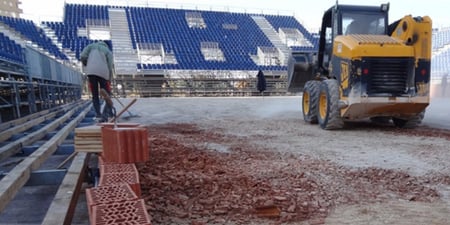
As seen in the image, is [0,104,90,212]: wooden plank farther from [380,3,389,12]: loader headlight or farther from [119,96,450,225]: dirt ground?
[380,3,389,12]: loader headlight

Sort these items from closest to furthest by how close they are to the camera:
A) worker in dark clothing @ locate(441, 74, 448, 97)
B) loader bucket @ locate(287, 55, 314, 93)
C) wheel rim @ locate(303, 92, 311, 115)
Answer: wheel rim @ locate(303, 92, 311, 115), loader bucket @ locate(287, 55, 314, 93), worker in dark clothing @ locate(441, 74, 448, 97)

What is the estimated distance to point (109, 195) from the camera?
1.93m

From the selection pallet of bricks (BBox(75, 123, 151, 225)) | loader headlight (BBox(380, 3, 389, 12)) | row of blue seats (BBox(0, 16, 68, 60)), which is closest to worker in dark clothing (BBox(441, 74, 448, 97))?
loader headlight (BBox(380, 3, 389, 12))

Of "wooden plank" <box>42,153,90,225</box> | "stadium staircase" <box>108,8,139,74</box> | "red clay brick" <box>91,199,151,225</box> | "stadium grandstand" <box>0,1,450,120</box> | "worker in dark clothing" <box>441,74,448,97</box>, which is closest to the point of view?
"red clay brick" <box>91,199,151,225</box>

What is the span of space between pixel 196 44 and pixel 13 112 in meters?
23.1

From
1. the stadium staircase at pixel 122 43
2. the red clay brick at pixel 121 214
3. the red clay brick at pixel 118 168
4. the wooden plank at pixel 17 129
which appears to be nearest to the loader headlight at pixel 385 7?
the red clay brick at pixel 118 168

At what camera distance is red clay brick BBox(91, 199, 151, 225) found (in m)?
1.61

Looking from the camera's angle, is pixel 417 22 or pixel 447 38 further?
pixel 447 38

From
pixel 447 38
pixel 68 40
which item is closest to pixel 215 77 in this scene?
pixel 68 40

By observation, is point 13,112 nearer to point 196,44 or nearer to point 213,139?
point 213,139

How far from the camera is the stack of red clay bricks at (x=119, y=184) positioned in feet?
5.46

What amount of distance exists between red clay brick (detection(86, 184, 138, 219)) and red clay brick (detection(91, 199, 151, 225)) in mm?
50

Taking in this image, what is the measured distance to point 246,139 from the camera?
562 centimetres

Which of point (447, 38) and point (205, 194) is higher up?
point (447, 38)
